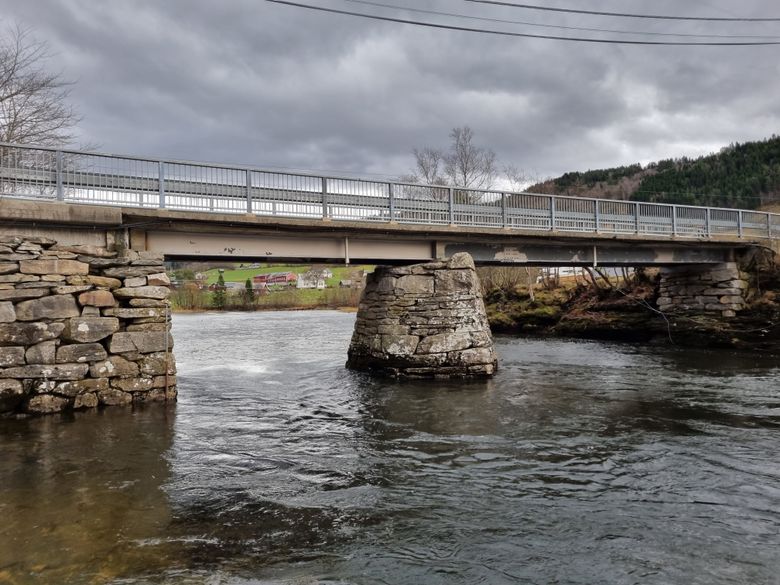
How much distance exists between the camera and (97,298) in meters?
10.4

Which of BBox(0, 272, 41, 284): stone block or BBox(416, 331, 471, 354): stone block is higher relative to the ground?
BBox(0, 272, 41, 284): stone block

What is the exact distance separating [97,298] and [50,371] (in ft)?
5.14

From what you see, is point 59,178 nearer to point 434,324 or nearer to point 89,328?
point 89,328

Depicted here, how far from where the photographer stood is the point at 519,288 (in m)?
37.1

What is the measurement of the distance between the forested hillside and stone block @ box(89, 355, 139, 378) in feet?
224

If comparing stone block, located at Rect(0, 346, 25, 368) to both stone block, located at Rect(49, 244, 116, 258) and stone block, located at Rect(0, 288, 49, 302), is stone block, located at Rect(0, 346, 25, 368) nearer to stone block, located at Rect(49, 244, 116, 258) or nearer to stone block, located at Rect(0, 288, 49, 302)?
stone block, located at Rect(0, 288, 49, 302)

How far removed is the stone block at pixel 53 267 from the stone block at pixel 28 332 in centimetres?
99

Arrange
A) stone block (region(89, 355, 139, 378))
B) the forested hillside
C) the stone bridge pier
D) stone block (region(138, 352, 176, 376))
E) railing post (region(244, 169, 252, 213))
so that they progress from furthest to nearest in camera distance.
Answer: the forested hillside, the stone bridge pier, railing post (region(244, 169, 252, 213)), stone block (region(138, 352, 176, 376)), stone block (region(89, 355, 139, 378))

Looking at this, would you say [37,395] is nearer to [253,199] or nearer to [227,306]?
[253,199]

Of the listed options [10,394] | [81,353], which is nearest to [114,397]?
[81,353]

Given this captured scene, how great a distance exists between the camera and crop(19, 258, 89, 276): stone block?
385 inches

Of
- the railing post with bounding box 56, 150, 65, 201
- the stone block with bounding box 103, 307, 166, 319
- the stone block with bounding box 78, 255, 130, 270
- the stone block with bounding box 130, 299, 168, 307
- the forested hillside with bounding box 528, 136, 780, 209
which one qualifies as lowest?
the stone block with bounding box 103, 307, 166, 319

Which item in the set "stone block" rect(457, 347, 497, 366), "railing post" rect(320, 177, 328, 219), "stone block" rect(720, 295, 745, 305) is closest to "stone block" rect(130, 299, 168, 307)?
"railing post" rect(320, 177, 328, 219)

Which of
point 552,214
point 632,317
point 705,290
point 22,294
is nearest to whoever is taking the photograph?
point 22,294
